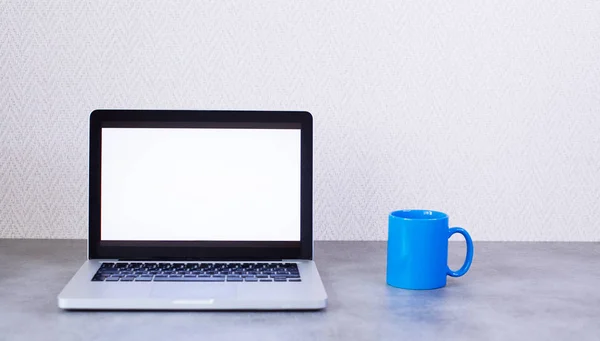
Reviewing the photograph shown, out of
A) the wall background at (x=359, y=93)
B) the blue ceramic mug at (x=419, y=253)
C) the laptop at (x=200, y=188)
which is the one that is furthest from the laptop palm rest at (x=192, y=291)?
the wall background at (x=359, y=93)

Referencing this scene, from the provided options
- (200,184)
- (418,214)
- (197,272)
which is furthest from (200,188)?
(418,214)

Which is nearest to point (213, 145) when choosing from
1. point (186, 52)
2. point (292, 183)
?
point (292, 183)

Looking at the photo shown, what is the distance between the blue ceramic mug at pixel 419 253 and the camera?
92 centimetres

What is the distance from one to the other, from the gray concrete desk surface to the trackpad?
0.09 feet

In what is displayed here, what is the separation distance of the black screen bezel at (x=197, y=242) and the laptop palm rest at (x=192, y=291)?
0.14m

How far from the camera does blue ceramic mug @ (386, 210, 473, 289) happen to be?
0.92 meters

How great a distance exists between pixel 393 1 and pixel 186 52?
38 centimetres

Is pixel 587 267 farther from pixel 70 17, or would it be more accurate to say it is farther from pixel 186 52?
pixel 70 17

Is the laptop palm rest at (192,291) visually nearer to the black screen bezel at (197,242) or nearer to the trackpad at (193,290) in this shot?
the trackpad at (193,290)

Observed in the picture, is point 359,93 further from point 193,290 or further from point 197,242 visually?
point 193,290

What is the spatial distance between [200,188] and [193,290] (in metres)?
0.22

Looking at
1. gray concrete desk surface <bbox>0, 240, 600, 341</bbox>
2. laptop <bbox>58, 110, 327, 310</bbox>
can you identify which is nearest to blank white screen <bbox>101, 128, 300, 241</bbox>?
laptop <bbox>58, 110, 327, 310</bbox>

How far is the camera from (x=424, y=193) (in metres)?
1.25

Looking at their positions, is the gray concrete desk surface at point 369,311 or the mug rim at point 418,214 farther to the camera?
the mug rim at point 418,214
